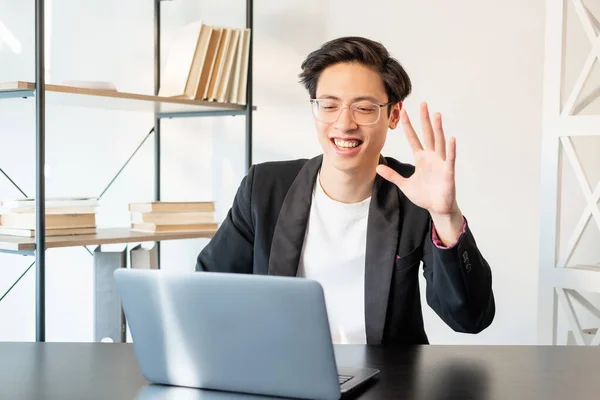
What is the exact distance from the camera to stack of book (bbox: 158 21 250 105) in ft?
9.41

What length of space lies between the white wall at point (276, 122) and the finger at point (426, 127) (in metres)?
1.31

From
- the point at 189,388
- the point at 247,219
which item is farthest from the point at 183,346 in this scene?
the point at 247,219

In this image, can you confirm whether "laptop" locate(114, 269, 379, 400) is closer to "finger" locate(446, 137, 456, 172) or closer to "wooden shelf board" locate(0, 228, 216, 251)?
"finger" locate(446, 137, 456, 172)

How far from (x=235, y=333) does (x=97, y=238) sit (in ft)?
5.40

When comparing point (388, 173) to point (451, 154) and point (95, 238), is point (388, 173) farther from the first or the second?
point (95, 238)

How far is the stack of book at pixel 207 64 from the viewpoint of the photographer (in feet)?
9.41

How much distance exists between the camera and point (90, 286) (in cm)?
336

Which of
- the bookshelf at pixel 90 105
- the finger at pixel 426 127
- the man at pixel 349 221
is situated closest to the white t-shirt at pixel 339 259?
the man at pixel 349 221

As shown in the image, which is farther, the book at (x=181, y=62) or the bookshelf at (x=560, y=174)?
the book at (x=181, y=62)

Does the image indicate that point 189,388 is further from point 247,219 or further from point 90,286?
point 90,286

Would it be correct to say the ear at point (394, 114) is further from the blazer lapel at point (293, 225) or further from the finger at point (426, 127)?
the finger at point (426, 127)

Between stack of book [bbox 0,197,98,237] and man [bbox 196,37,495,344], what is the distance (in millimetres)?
845

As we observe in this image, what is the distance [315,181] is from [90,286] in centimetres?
181

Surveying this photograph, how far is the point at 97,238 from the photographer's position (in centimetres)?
257
